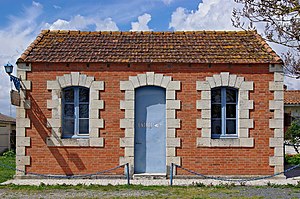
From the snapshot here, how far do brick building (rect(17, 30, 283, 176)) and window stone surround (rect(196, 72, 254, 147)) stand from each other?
31 mm

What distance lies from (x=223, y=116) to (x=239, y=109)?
1.78ft

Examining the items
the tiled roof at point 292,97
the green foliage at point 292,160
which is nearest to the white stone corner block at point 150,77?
the green foliage at point 292,160

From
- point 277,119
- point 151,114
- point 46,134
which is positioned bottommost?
point 46,134

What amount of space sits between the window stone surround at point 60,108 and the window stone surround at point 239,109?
10.3 feet

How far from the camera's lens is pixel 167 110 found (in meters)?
14.9

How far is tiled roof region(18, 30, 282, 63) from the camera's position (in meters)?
15.1

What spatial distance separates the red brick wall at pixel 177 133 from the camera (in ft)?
48.8

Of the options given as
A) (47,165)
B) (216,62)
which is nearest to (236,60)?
(216,62)

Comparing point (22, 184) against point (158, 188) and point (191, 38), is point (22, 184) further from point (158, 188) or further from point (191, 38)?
point (191, 38)

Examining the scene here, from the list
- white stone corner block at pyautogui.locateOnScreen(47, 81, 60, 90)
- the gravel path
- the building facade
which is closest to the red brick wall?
white stone corner block at pyautogui.locateOnScreen(47, 81, 60, 90)

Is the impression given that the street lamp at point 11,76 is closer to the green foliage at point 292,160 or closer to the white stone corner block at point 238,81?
the white stone corner block at point 238,81

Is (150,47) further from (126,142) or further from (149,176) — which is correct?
(149,176)

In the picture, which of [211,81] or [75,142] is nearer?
[75,142]

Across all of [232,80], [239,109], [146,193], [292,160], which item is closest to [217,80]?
[232,80]
